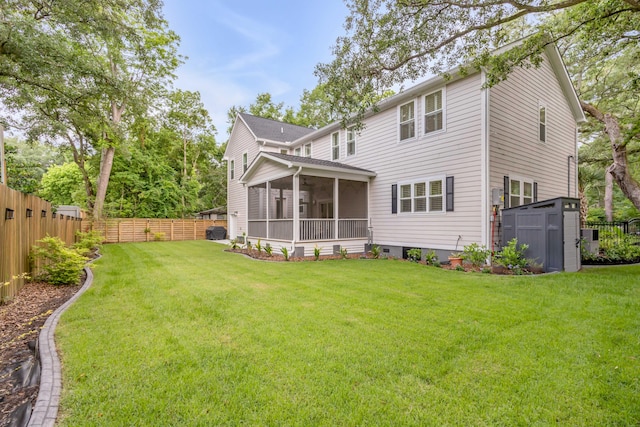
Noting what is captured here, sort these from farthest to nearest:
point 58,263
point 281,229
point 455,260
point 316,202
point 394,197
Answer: point 316,202 → point 281,229 → point 394,197 → point 455,260 → point 58,263

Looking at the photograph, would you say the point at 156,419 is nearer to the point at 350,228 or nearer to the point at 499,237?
the point at 499,237

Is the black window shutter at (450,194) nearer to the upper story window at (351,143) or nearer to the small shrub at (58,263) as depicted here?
the upper story window at (351,143)

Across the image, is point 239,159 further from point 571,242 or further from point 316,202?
point 571,242

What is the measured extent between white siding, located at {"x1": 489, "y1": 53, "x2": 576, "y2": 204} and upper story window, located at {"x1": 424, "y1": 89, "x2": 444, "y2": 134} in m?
1.44

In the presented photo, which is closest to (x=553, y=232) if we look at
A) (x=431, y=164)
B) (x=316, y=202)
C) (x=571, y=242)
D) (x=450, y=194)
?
(x=571, y=242)

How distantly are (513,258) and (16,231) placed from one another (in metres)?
10.4

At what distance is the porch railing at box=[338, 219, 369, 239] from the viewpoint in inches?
466

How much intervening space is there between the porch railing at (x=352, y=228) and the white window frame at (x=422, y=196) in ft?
6.01

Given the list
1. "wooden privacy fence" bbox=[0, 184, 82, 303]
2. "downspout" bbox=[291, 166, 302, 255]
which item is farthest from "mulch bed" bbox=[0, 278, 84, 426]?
"downspout" bbox=[291, 166, 302, 255]

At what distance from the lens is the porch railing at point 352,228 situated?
11.8 metres

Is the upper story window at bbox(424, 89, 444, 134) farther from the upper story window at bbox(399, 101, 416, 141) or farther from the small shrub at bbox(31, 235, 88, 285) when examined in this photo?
the small shrub at bbox(31, 235, 88, 285)

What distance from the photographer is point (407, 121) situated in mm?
10523

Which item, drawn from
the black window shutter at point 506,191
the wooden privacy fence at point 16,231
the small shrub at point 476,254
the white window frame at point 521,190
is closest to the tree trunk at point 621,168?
the white window frame at point 521,190

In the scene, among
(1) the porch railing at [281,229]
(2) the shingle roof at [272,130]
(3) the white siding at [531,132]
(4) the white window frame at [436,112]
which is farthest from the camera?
(2) the shingle roof at [272,130]
